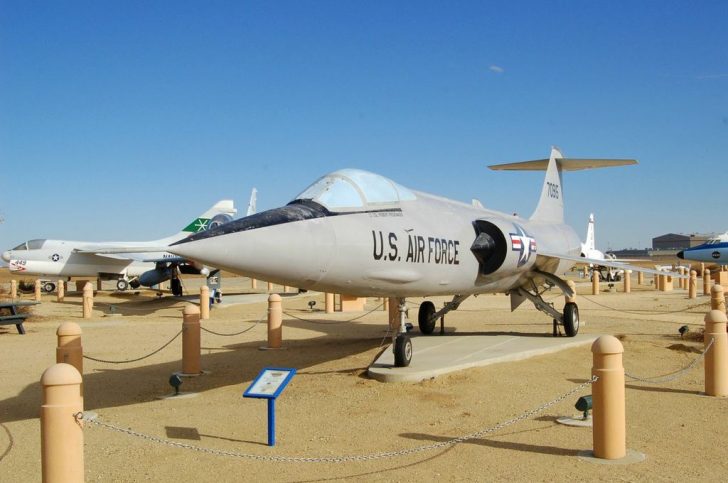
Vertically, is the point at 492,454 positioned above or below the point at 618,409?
below

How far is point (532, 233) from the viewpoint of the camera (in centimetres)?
1166

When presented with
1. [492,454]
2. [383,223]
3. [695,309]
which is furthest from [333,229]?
[695,309]

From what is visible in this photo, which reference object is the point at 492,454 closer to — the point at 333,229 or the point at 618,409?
the point at 618,409

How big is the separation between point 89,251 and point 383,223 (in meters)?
26.2

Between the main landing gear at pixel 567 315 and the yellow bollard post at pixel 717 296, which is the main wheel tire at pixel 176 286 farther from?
the yellow bollard post at pixel 717 296

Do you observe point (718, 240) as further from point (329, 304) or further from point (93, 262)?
point (93, 262)

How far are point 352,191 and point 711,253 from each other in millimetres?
27661

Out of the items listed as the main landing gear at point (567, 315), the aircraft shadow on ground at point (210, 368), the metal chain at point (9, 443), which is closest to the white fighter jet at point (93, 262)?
the aircraft shadow on ground at point (210, 368)

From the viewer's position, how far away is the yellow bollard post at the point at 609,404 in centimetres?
494

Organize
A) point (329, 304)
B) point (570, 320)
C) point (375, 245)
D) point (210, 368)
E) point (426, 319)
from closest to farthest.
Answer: point (375, 245)
point (210, 368)
point (570, 320)
point (426, 319)
point (329, 304)

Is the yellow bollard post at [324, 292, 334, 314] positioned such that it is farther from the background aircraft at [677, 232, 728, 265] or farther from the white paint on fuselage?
the background aircraft at [677, 232, 728, 265]

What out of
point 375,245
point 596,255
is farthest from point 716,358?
point 596,255

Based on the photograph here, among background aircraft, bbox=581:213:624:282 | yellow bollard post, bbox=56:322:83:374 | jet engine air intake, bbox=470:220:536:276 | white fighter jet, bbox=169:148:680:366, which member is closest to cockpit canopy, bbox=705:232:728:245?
background aircraft, bbox=581:213:624:282

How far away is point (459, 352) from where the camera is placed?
32.5ft
